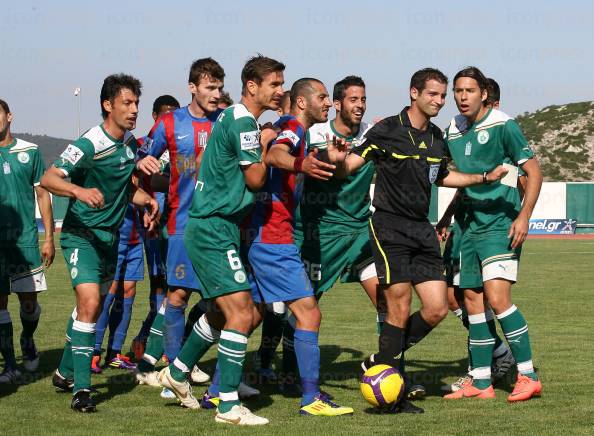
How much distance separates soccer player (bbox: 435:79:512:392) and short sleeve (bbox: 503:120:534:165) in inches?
13.9

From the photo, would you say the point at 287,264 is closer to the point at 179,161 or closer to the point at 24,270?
the point at 179,161

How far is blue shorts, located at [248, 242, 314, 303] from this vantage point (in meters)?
6.86

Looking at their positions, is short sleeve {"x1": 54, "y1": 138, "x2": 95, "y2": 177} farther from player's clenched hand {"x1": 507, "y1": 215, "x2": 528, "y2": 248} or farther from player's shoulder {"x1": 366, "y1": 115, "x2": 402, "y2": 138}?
player's clenched hand {"x1": 507, "y1": 215, "x2": 528, "y2": 248}

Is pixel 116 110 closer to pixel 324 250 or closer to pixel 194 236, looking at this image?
pixel 194 236

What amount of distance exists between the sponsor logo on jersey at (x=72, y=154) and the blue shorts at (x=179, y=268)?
1158 millimetres

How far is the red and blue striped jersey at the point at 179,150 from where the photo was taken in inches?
319

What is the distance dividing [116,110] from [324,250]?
6.75 ft

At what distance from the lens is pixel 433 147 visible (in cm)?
734

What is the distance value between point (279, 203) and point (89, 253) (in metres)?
1.54

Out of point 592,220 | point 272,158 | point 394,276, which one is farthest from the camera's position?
point 592,220

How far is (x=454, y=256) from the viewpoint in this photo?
8078mm

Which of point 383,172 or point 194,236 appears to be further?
point 383,172

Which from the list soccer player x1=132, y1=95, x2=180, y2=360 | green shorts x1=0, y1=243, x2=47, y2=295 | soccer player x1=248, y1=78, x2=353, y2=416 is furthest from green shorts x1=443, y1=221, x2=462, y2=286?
green shorts x1=0, y1=243, x2=47, y2=295

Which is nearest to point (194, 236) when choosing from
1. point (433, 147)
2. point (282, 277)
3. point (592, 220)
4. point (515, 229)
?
point (282, 277)
